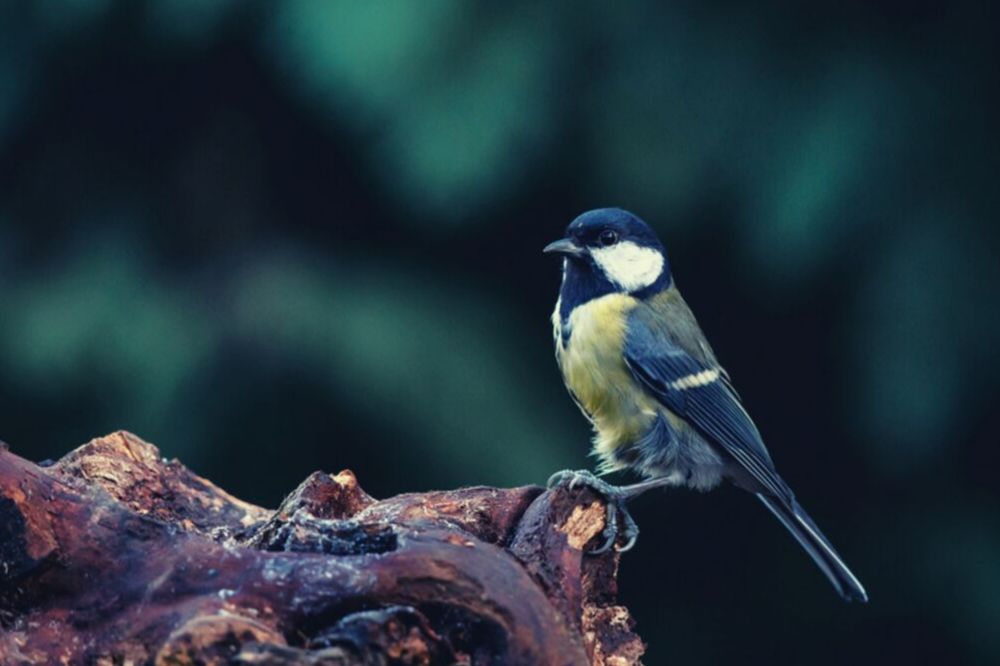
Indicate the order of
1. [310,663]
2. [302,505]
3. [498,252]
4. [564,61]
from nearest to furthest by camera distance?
[310,663], [302,505], [564,61], [498,252]

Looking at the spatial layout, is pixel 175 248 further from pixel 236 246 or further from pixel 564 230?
Result: pixel 564 230

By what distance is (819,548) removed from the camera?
2246 millimetres

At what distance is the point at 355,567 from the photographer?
4.01 ft

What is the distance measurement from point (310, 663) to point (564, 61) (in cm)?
142

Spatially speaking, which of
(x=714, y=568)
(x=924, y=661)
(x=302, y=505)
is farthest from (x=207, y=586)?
(x=924, y=661)

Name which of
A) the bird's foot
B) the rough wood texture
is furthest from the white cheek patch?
the rough wood texture

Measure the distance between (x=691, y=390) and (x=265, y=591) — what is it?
117 cm

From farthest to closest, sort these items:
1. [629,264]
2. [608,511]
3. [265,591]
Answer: [629,264], [608,511], [265,591]

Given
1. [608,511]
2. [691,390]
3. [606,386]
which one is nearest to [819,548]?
[691,390]

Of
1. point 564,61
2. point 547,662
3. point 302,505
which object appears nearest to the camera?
point 547,662

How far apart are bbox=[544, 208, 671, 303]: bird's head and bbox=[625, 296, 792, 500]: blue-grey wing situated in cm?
7

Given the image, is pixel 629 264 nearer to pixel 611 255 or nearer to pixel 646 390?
pixel 611 255

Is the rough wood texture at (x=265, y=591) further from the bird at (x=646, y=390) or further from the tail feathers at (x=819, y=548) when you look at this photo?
the tail feathers at (x=819, y=548)

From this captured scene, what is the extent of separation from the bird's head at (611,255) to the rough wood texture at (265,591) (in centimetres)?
93
